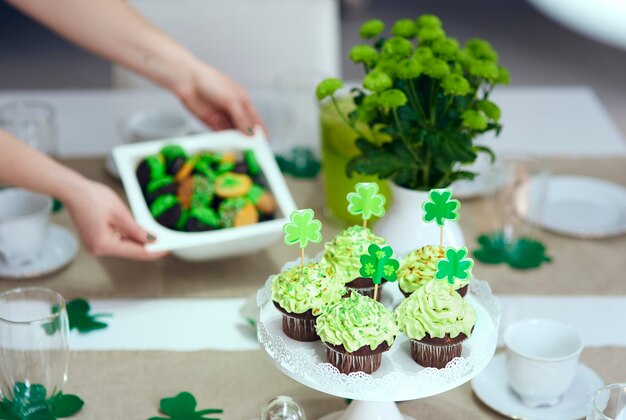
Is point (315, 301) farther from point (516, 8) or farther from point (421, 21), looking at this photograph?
point (516, 8)

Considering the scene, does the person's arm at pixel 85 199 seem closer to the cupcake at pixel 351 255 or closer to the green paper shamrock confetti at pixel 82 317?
the green paper shamrock confetti at pixel 82 317

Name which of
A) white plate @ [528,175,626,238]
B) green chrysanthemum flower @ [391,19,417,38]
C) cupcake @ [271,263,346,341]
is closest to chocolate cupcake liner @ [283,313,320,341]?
cupcake @ [271,263,346,341]

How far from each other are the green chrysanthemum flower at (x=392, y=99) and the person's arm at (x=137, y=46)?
0.60 meters

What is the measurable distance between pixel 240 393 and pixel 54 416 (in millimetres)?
242

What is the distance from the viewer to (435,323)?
3.56ft

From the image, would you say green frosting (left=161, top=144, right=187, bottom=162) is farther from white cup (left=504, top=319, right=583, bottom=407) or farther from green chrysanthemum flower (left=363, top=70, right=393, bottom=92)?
white cup (left=504, top=319, right=583, bottom=407)

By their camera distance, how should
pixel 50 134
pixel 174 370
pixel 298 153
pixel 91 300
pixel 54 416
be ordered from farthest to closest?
pixel 298 153 < pixel 50 134 < pixel 91 300 < pixel 174 370 < pixel 54 416

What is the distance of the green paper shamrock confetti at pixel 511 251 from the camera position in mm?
1597

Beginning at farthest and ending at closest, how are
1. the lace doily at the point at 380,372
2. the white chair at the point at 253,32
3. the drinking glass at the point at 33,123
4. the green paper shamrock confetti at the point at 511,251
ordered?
1. the white chair at the point at 253,32
2. the drinking glass at the point at 33,123
3. the green paper shamrock confetti at the point at 511,251
4. the lace doily at the point at 380,372

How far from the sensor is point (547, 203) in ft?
5.87

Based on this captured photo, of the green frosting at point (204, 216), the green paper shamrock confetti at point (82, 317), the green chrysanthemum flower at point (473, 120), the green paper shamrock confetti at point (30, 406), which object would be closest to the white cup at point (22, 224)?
the green paper shamrock confetti at point (82, 317)

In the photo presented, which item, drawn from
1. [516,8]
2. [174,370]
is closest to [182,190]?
[174,370]

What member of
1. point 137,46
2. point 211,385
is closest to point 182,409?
point 211,385

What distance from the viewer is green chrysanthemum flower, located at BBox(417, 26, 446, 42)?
135cm
